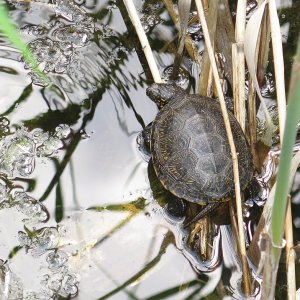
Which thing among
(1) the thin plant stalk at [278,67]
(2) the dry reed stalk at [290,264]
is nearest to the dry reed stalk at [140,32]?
(1) the thin plant stalk at [278,67]

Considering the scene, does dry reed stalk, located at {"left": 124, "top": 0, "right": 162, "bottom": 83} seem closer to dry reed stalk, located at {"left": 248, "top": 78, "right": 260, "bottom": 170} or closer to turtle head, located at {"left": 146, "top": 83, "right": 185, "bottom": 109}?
turtle head, located at {"left": 146, "top": 83, "right": 185, "bottom": 109}

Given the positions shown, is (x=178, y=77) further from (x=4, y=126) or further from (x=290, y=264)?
(x=290, y=264)

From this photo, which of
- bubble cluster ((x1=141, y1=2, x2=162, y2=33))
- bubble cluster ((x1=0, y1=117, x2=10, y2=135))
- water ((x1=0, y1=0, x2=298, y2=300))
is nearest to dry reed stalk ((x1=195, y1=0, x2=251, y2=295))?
water ((x1=0, y1=0, x2=298, y2=300))

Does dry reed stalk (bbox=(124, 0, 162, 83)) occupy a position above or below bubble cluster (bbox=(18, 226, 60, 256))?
above

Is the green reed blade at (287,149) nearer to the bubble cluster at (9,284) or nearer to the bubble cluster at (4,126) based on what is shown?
the bubble cluster at (9,284)

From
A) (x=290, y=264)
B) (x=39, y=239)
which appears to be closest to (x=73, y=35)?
(x=39, y=239)

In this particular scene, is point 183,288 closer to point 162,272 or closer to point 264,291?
point 162,272
